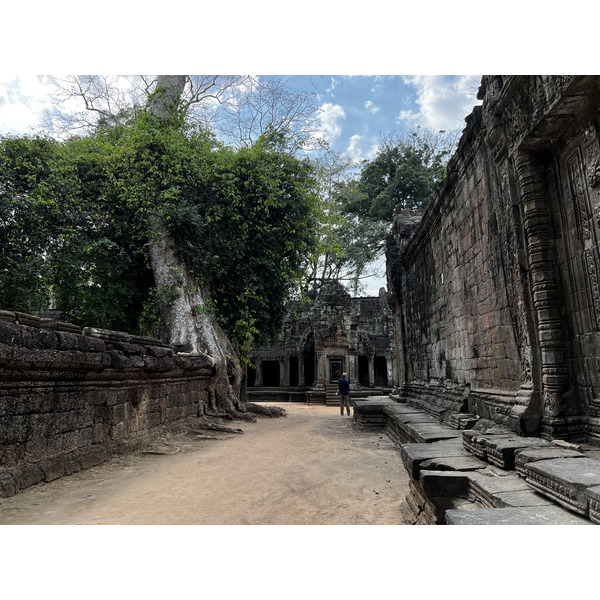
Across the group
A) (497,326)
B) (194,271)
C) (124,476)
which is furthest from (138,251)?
(497,326)

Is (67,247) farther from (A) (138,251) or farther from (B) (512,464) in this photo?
(B) (512,464)

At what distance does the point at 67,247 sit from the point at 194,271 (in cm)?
315

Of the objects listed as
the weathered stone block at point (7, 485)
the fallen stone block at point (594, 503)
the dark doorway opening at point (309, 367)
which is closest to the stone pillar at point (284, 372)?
the dark doorway opening at point (309, 367)

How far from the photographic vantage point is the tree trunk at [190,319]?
32.4ft

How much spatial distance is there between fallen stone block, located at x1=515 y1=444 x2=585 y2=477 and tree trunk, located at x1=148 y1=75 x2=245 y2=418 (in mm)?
7247

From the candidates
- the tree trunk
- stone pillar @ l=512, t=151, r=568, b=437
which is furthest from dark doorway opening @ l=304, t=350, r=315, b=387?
stone pillar @ l=512, t=151, r=568, b=437

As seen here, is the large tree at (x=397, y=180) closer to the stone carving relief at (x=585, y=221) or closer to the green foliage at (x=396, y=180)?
the green foliage at (x=396, y=180)

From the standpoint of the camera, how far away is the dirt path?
3598 mm

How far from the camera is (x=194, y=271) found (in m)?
11.0

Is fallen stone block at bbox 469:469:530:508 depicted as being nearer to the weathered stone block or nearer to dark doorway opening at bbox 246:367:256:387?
the weathered stone block

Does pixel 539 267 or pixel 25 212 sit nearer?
pixel 539 267

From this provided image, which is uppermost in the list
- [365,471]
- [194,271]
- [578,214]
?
[194,271]

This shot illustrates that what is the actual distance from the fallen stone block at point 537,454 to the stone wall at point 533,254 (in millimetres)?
494

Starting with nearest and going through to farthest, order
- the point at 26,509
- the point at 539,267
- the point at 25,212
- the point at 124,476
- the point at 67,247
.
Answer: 1. the point at 26,509
2. the point at 539,267
3. the point at 124,476
4. the point at 25,212
5. the point at 67,247
